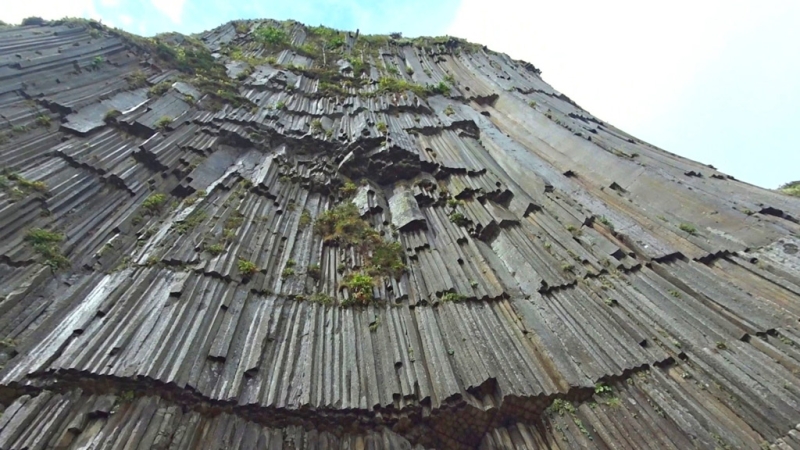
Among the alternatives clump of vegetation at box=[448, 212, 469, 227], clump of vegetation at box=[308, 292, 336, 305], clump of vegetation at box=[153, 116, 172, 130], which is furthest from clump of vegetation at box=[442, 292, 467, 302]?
clump of vegetation at box=[153, 116, 172, 130]

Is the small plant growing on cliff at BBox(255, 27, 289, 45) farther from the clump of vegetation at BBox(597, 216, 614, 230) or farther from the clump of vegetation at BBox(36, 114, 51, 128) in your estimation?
the clump of vegetation at BBox(597, 216, 614, 230)

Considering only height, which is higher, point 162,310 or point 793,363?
point 162,310

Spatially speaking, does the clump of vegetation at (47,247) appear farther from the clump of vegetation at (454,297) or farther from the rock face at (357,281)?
the clump of vegetation at (454,297)

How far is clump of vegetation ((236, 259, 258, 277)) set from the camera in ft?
43.6

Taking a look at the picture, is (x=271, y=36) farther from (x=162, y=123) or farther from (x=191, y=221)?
(x=191, y=221)

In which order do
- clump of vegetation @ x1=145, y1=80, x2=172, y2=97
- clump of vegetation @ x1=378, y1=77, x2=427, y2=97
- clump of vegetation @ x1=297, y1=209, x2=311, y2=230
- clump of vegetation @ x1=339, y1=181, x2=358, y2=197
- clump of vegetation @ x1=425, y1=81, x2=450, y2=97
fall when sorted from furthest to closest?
clump of vegetation @ x1=425, y1=81, x2=450, y2=97, clump of vegetation @ x1=378, y1=77, x2=427, y2=97, clump of vegetation @ x1=145, y1=80, x2=172, y2=97, clump of vegetation @ x1=339, y1=181, x2=358, y2=197, clump of vegetation @ x1=297, y1=209, x2=311, y2=230

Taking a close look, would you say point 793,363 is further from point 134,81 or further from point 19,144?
point 134,81

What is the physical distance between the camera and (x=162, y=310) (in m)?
11.0

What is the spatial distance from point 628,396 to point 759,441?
230 centimetres

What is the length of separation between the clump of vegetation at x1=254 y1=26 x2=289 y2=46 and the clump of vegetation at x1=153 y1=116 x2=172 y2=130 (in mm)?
15428

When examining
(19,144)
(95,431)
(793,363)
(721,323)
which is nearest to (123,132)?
(19,144)

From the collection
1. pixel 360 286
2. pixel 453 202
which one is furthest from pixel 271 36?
pixel 360 286

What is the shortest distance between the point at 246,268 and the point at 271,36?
2454 centimetres

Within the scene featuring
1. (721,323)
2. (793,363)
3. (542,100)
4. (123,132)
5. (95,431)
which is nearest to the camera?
(95,431)
